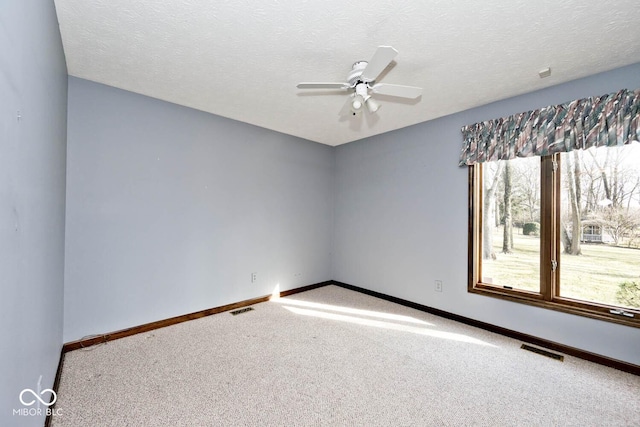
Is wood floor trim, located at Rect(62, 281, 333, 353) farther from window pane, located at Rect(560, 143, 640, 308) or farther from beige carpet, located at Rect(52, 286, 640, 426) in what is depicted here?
window pane, located at Rect(560, 143, 640, 308)

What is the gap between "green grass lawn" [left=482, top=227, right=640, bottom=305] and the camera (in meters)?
2.38

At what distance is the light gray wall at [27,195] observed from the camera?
0.91 m

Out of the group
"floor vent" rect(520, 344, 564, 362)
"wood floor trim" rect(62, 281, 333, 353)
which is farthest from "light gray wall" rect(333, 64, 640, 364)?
"wood floor trim" rect(62, 281, 333, 353)

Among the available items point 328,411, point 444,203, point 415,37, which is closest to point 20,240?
point 328,411

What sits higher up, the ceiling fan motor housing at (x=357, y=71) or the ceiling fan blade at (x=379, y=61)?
the ceiling fan motor housing at (x=357, y=71)

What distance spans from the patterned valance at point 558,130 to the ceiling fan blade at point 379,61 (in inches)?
69.6

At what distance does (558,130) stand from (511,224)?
102 cm

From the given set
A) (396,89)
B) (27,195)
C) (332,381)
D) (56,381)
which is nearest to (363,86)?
(396,89)

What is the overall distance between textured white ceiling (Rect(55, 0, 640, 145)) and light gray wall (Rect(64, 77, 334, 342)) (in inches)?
17.8

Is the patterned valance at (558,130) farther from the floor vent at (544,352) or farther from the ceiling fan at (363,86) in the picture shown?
the floor vent at (544,352)

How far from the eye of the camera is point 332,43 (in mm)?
1988

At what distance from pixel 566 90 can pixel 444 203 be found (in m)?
1.53

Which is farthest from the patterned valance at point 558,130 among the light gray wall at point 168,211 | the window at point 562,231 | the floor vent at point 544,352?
the light gray wall at point 168,211

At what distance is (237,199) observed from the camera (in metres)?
3.65
